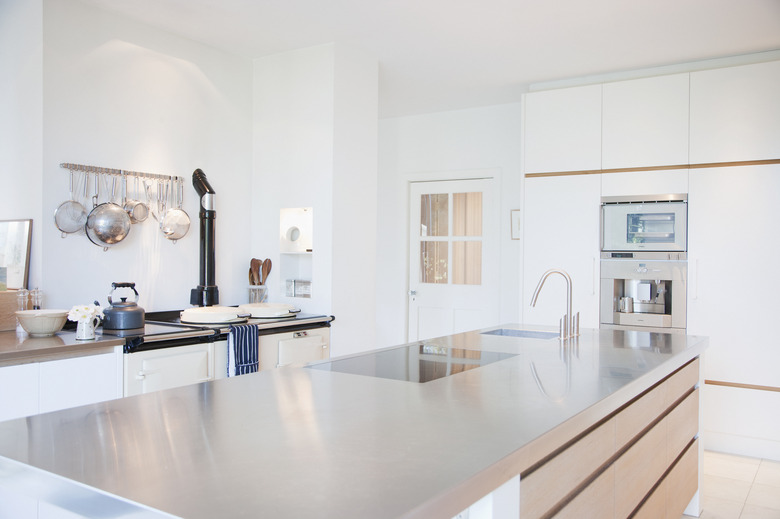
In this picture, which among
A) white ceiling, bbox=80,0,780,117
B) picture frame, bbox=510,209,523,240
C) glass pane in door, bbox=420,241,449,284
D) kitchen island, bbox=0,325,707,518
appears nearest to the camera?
kitchen island, bbox=0,325,707,518

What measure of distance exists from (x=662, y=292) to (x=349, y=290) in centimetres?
220

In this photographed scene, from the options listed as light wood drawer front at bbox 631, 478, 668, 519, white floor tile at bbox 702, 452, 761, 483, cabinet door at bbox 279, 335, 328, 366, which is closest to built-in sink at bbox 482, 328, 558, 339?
light wood drawer front at bbox 631, 478, 668, 519

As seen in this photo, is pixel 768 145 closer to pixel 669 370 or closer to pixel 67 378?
pixel 669 370

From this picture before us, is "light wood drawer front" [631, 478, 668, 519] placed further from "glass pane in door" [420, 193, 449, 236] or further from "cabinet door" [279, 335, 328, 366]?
"glass pane in door" [420, 193, 449, 236]

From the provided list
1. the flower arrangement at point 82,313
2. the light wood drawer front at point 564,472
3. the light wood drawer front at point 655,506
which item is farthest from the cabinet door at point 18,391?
the light wood drawer front at point 655,506

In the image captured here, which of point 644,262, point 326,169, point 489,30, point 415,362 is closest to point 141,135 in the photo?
point 326,169

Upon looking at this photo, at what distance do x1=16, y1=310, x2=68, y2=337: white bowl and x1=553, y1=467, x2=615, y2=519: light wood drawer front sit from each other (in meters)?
2.52

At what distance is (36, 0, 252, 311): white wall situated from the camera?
10.9 feet

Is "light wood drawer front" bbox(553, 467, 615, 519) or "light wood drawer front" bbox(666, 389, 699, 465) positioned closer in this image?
"light wood drawer front" bbox(553, 467, 615, 519)

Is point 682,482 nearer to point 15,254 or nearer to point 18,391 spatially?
point 18,391

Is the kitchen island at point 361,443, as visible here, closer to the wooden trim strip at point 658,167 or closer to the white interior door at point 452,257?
the wooden trim strip at point 658,167

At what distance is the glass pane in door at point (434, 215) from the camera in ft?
19.8

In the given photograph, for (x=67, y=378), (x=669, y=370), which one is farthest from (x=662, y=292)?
(x=67, y=378)

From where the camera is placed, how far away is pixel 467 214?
5895mm
